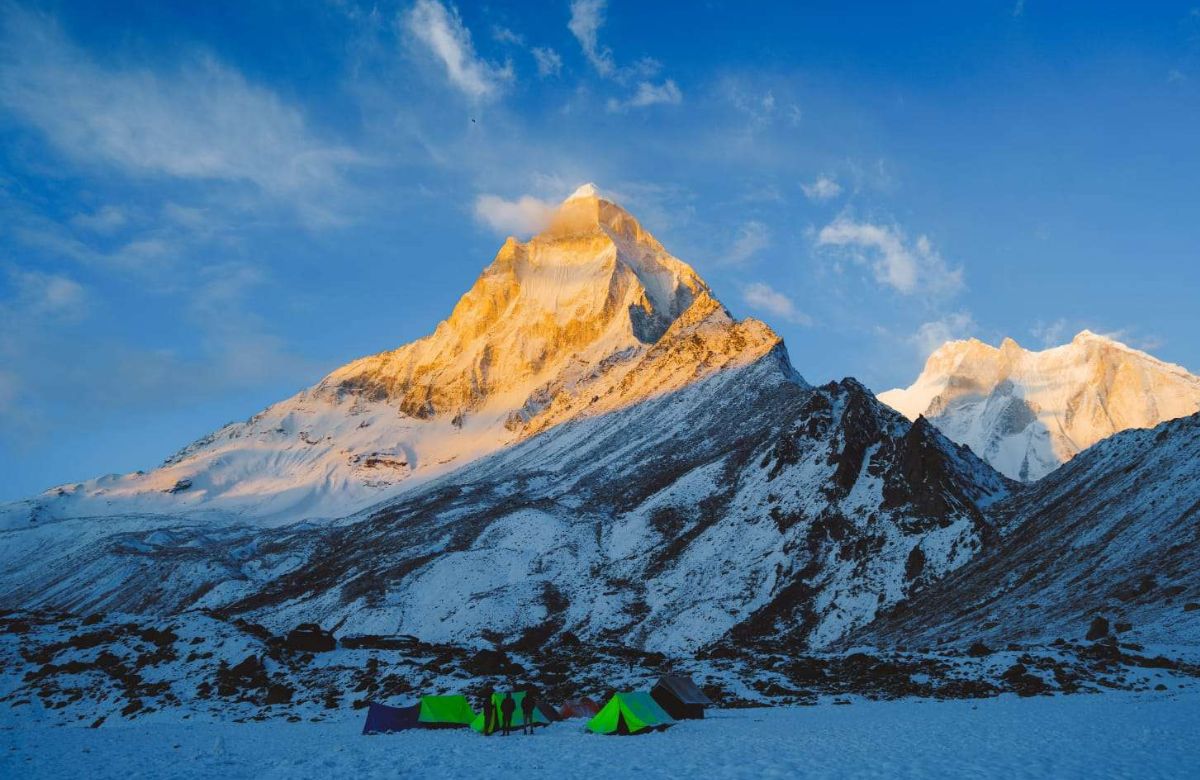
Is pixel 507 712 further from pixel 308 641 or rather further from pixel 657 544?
pixel 657 544

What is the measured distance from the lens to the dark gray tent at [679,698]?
108ft

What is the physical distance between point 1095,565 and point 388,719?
44.1 metres

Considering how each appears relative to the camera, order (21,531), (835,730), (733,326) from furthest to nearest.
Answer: (21,531), (733,326), (835,730)

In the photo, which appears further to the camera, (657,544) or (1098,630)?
(657,544)

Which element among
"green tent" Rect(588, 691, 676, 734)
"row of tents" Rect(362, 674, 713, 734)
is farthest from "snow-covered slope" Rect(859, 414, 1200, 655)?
"green tent" Rect(588, 691, 676, 734)

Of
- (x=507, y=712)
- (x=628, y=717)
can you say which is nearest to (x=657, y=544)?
(x=507, y=712)

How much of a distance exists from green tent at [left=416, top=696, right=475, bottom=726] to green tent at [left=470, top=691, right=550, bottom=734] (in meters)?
1.19

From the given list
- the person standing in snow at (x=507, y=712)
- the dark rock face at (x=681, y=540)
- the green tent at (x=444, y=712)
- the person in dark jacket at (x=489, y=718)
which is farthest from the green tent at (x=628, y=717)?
the dark rock face at (x=681, y=540)

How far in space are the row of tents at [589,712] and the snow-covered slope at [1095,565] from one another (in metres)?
23.1

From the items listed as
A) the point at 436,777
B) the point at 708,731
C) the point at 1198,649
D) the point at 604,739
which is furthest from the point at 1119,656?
the point at 436,777

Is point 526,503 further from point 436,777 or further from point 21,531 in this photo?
point 21,531

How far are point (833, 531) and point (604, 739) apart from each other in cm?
5381

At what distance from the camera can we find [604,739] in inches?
1091

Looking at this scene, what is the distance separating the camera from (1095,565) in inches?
2045
